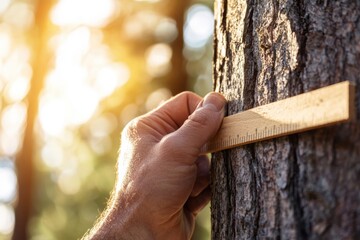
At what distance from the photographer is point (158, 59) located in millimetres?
9203

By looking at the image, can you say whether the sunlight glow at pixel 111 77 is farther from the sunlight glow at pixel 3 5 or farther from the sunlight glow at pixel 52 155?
the sunlight glow at pixel 52 155

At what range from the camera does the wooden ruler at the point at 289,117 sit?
1350mm

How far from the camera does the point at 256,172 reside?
165 cm

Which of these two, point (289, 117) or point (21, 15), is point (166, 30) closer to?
point (21, 15)

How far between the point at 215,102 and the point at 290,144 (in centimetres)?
41

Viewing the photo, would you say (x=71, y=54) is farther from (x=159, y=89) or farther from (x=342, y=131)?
(x=342, y=131)

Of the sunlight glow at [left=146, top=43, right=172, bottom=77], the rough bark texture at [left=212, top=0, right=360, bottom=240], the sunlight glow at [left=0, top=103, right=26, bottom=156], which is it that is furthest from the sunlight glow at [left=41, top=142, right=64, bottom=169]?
the rough bark texture at [left=212, top=0, right=360, bottom=240]

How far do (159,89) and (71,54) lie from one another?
1917 millimetres

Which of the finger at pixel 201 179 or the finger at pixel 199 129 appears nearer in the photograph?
the finger at pixel 199 129

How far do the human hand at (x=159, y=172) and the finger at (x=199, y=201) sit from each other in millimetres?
34

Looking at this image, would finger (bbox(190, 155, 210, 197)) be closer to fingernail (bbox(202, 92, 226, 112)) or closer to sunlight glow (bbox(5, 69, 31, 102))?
fingernail (bbox(202, 92, 226, 112))

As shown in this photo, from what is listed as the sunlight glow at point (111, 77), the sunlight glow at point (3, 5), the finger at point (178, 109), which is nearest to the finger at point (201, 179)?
the finger at point (178, 109)

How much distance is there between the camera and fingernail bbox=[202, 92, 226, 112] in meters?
1.86

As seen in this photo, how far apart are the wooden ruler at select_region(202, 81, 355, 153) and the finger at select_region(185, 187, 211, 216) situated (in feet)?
1.11
